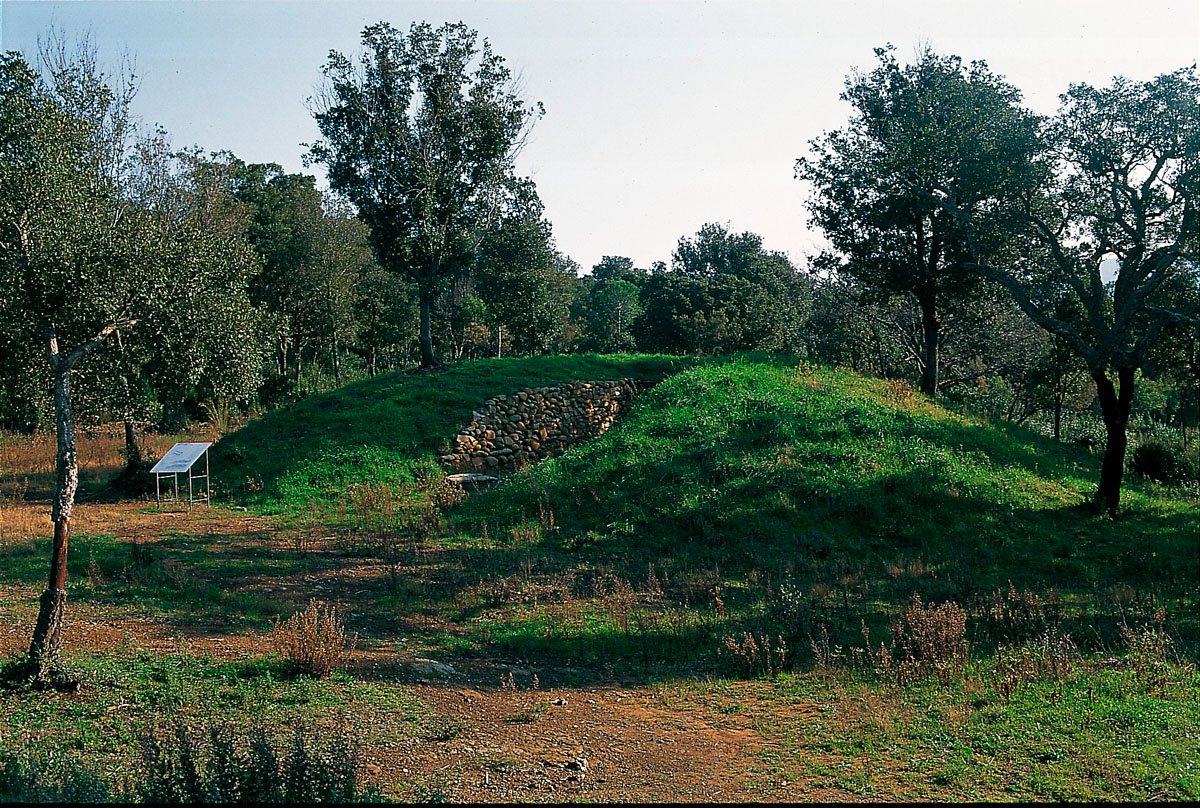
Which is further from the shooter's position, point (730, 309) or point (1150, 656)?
point (730, 309)

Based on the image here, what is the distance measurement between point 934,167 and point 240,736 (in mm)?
17746

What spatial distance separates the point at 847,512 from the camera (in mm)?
14297

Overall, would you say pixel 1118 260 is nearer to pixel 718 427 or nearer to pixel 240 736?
pixel 718 427

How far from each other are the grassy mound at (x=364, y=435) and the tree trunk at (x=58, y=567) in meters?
8.97

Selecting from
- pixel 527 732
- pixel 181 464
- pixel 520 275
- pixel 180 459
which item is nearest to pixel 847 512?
pixel 527 732

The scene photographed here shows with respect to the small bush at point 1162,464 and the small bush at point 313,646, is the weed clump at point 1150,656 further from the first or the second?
the small bush at point 1162,464

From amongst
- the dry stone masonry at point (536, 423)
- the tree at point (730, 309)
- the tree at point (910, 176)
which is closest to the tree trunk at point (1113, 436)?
the tree at point (910, 176)

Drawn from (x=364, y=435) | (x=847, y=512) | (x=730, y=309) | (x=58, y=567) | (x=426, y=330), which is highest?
(x=730, y=309)

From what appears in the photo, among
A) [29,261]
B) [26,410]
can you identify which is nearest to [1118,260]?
[29,261]

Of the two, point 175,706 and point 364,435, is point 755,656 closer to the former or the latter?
point 175,706

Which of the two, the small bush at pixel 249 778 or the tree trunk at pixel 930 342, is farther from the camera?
the tree trunk at pixel 930 342

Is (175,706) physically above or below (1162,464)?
below

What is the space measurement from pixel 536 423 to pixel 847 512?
9497mm

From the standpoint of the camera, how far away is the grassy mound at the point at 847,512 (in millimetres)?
11570
